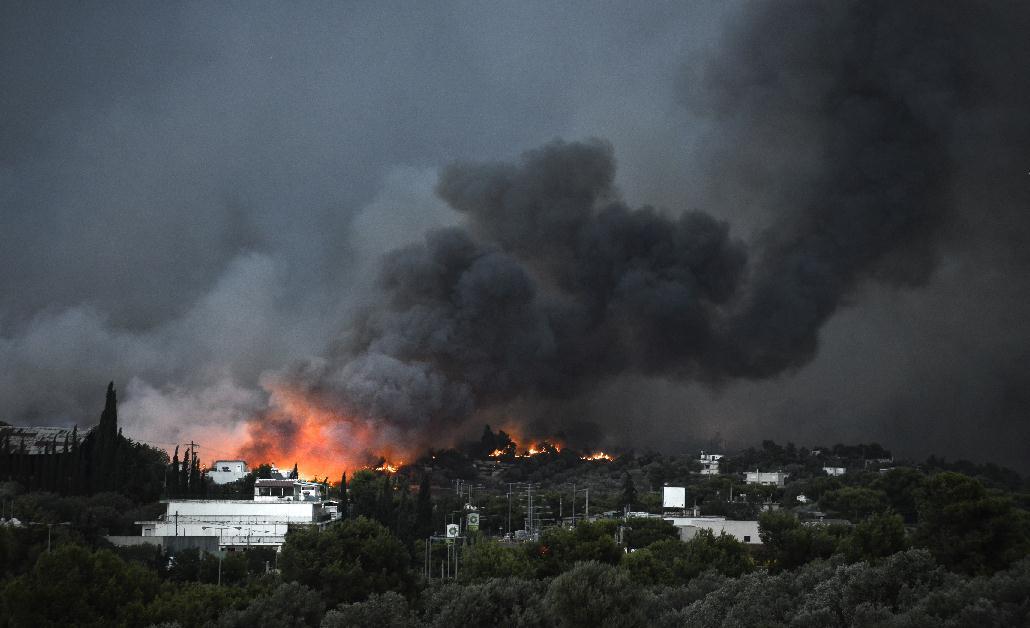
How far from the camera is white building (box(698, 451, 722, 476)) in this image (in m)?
105

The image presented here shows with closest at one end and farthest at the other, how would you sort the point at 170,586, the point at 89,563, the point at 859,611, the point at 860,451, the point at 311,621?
the point at 859,611
the point at 311,621
the point at 89,563
the point at 170,586
the point at 860,451

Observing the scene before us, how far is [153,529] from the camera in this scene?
4959 cm

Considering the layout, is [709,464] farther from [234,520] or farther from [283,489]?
[234,520]

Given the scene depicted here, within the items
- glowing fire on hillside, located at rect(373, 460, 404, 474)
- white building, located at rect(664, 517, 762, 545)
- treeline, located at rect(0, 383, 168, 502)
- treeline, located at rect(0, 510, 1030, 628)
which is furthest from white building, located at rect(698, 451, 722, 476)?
treeline, located at rect(0, 510, 1030, 628)

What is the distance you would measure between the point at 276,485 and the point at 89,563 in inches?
1471

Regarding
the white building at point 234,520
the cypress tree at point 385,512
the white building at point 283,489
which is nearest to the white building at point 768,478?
the white building at point 283,489

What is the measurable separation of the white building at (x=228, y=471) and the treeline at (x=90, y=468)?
18848 millimetres

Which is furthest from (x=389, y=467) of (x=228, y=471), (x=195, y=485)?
(x=195, y=485)

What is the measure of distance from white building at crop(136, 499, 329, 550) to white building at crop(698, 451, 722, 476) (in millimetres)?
55466

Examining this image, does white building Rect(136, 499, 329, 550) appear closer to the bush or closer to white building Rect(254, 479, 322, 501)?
white building Rect(254, 479, 322, 501)

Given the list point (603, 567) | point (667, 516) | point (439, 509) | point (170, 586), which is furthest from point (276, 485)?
point (603, 567)

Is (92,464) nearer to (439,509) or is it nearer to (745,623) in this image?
(439,509)

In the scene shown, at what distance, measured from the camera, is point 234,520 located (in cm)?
5372

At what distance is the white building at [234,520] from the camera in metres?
51.1
